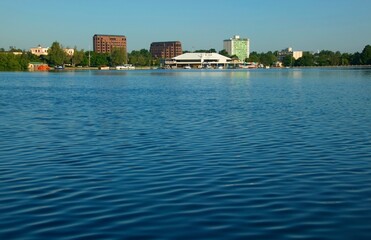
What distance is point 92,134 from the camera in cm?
2286

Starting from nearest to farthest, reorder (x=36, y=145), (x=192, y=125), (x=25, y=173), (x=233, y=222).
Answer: (x=233, y=222)
(x=25, y=173)
(x=36, y=145)
(x=192, y=125)

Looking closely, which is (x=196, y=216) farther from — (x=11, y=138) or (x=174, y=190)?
(x=11, y=138)

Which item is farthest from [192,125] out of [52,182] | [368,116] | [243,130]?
[52,182]

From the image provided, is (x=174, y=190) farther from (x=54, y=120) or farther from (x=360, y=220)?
(x=54, y=120)

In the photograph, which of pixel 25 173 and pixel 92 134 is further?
pixel 92 134

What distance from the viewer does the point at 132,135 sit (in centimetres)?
2247

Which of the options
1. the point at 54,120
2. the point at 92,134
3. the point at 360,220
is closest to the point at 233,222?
the point at 360,220

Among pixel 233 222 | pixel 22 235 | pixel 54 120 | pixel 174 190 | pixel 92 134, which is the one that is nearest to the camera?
pixel 22 235

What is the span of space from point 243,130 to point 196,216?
555 inches

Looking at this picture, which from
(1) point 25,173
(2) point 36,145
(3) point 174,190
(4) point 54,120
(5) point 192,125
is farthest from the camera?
(4) point 54,120

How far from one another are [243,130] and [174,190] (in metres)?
12.1

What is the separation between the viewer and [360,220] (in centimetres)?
1009

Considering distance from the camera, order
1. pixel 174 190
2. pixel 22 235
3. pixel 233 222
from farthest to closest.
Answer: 1. pixel 174 190
2. pixel 233 222
3. pixel 22 235

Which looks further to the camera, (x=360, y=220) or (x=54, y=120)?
(x=54, y=120)
